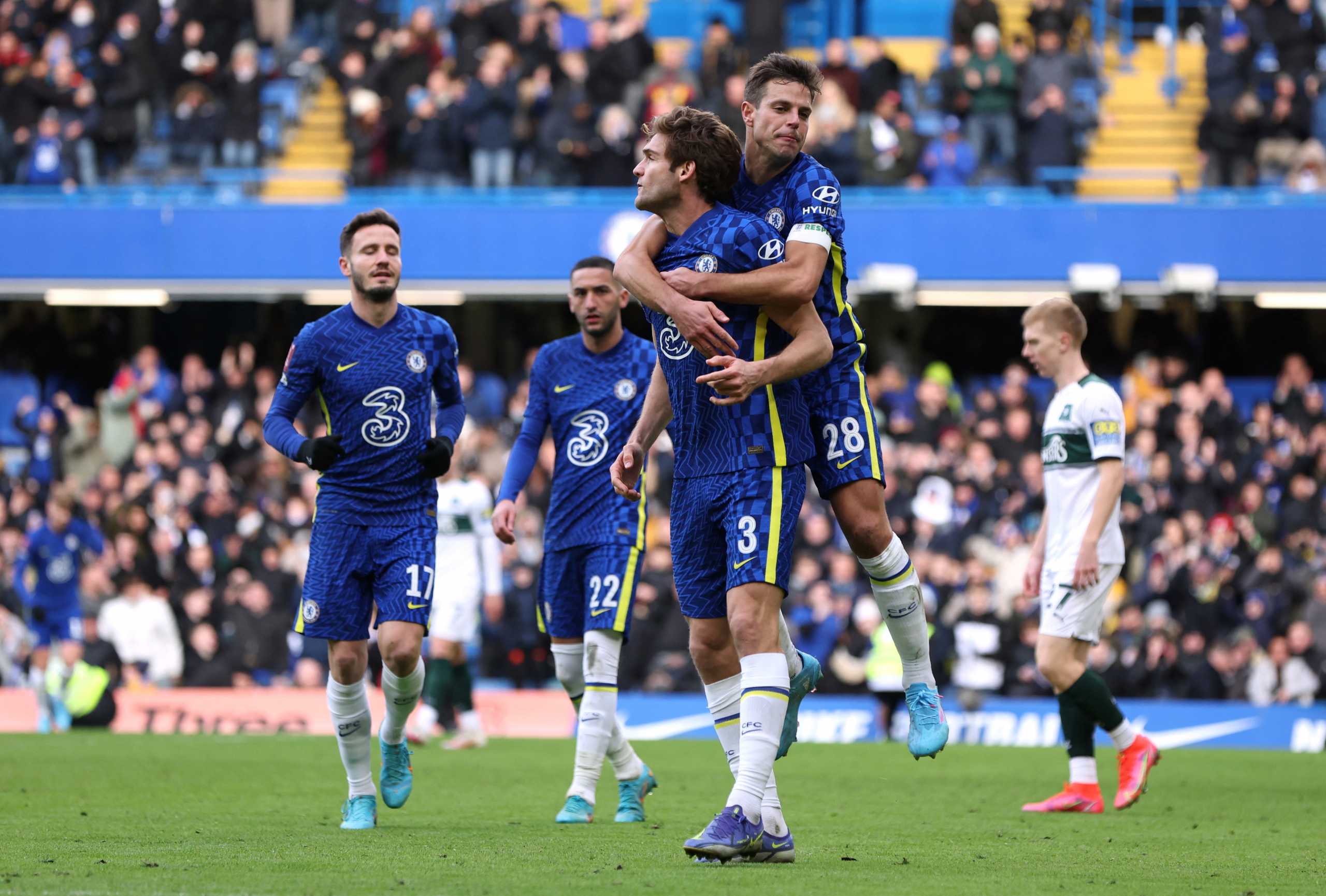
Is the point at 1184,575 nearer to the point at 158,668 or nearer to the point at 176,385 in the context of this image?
the point at 158,668

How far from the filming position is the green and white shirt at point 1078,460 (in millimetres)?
9148

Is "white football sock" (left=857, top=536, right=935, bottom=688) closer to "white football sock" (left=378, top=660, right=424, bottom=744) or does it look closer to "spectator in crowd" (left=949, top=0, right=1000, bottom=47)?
"white football sock" (left=378, top=660, right=424, bottom=744)

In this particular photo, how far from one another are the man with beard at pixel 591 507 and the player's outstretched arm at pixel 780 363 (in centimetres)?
254

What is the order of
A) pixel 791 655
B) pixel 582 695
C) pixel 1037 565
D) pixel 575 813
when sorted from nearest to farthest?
pixel 791 655 < pixel 575 813 < pixel 582 695 < pixel 1037 565

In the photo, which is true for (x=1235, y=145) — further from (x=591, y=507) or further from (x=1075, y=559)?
(x=591, y=507)

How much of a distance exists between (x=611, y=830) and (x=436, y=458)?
69.5 inches

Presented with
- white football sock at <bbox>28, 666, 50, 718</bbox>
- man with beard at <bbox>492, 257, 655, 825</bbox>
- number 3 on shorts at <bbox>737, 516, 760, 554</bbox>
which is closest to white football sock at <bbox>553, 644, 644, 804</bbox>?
man with beard at <bbox>492, 257, 655, 825</bbox>

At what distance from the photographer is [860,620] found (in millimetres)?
17078

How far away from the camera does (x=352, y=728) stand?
25.9 feet

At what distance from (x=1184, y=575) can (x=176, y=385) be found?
40.8 feet

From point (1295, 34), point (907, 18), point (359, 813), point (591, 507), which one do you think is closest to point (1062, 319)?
point (591, 507)

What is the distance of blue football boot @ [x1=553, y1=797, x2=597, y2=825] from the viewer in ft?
26.7

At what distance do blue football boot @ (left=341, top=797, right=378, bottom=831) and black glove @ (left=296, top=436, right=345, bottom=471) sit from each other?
1.44 meters

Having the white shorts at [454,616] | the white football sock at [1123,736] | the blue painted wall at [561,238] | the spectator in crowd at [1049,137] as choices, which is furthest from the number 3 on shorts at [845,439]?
the spectator in crowd at [1049,137]
